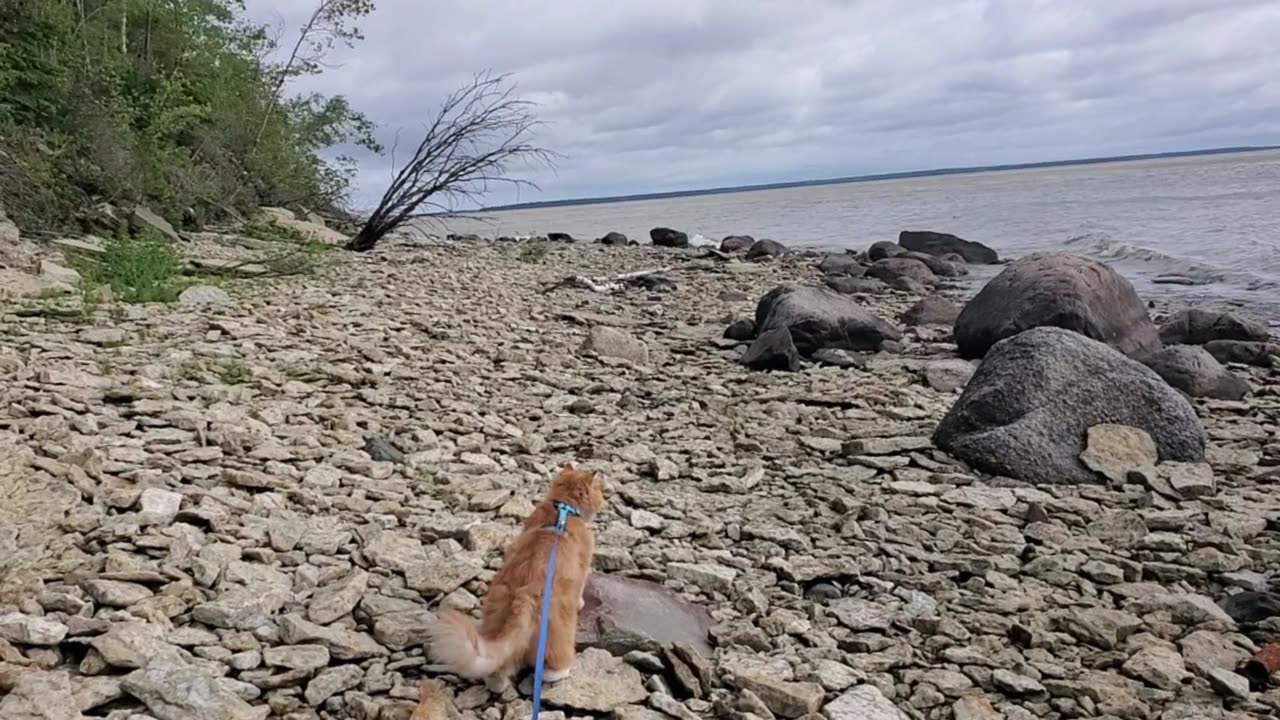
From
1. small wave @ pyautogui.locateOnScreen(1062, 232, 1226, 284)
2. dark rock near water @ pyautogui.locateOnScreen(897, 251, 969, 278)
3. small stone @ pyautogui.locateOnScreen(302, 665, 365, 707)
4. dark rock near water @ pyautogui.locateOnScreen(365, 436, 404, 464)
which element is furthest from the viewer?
dark rock near water @ pyautogui.locateOnScreen(897, 251, 969, 278)

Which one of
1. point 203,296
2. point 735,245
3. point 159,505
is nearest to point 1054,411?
point 159,505

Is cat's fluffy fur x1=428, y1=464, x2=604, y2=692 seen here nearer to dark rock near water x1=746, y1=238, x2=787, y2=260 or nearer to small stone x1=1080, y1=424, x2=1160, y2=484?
small stone x1=1080, y1=424, x2=1160, y2=484

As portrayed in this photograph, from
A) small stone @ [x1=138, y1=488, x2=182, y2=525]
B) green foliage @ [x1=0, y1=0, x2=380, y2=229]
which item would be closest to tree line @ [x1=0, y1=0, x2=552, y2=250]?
green foliage @ [x1=0, y1=0, x2=380, y2=229]

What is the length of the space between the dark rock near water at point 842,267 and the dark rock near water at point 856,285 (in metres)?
1.23

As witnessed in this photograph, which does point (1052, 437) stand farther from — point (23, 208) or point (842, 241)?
point (842, 241)

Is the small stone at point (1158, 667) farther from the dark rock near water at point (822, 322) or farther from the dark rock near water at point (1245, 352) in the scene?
the dark rock near water at point (1245, 352)

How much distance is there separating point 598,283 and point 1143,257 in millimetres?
13451

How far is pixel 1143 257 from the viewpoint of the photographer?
20.5m

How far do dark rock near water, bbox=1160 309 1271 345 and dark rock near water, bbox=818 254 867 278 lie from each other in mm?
8375

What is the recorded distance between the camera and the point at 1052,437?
588 cm

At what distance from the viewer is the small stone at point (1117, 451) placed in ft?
18.6

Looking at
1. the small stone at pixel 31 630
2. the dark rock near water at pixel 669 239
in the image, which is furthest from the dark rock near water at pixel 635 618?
the dark rock near water at pixel 669 239

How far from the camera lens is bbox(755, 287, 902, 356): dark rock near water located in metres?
9.79

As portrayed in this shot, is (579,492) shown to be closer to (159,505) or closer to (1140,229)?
(159,505)
